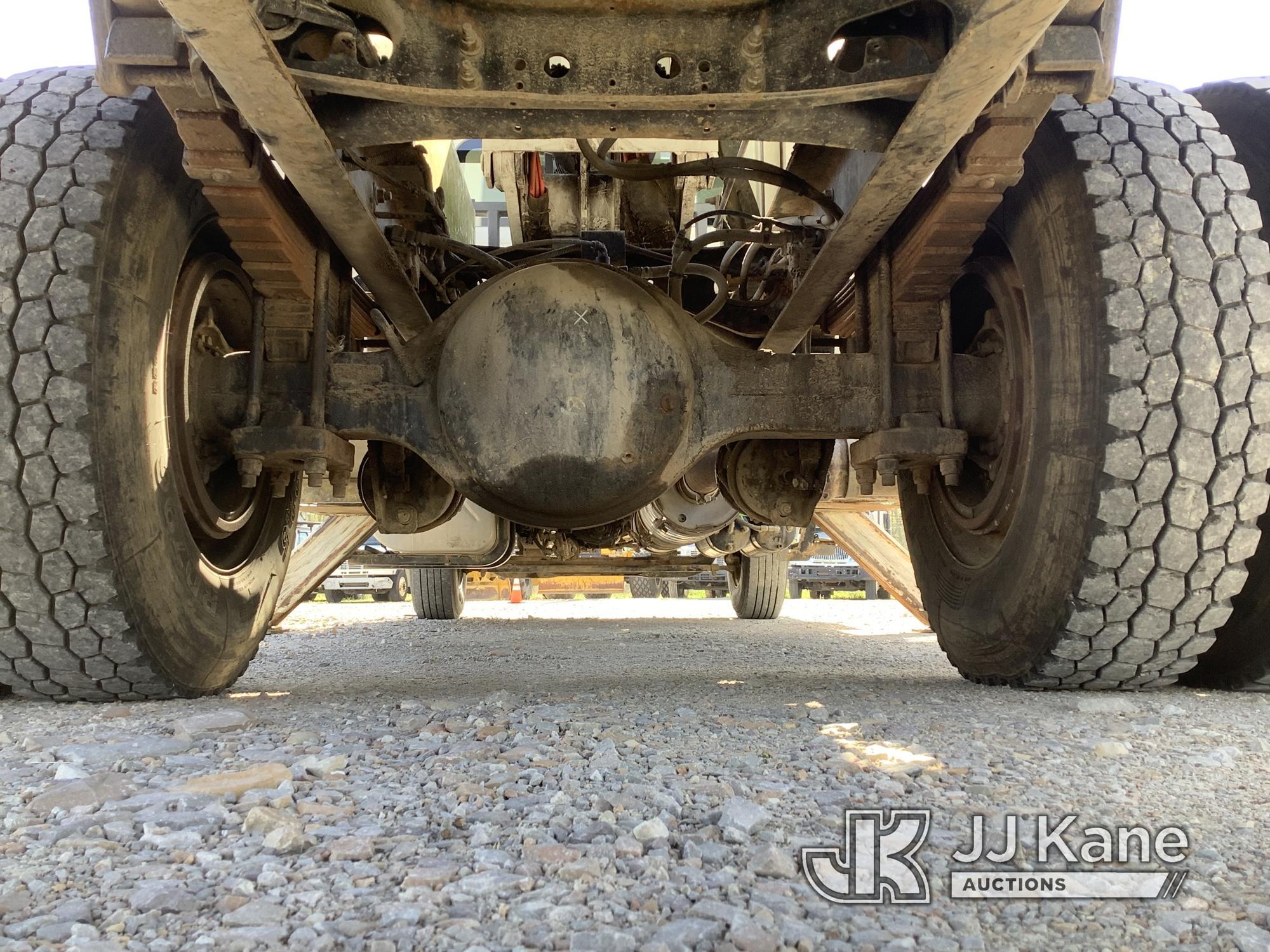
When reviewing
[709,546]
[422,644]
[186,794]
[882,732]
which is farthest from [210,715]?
[709,546]

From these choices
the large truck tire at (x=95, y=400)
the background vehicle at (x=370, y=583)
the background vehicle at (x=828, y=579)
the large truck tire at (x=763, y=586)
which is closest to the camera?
the large truck tire at (x=95, y=400)

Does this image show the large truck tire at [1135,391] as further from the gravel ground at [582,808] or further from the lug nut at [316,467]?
the lug nut at [316,467]

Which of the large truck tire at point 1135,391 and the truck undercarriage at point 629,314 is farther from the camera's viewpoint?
the large truck tire at point 1135,391

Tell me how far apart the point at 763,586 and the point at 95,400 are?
18.4 feet

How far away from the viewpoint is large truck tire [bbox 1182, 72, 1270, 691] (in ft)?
6.40

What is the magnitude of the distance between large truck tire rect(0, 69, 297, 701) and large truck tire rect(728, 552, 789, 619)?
5.24 metres

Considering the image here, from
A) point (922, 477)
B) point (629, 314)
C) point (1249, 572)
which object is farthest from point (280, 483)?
point (1249, 572)

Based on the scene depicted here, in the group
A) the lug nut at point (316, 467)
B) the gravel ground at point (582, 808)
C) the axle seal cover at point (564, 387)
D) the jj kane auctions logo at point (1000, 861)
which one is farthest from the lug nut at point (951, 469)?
the lug nut at point (316, 467)

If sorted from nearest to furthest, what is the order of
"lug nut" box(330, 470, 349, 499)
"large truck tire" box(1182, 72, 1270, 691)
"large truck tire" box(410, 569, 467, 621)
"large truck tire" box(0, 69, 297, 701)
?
"large truck tire" box(0, 69, 297, 701) < "large truck tire" box(1182, 72, 1270, 691) < "lug nut" box(330, 470, 349, 499) < "large truck tire" box(410, 569, 467, 621)

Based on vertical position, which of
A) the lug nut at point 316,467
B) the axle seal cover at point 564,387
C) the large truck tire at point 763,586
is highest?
the axle seal cover at point 564,387

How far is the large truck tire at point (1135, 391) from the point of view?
1.62 metres

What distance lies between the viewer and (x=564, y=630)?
17.1 feet

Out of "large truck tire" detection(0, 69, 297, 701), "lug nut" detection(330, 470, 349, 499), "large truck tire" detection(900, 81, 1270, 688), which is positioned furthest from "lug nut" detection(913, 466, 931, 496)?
"large truck tire" detection(0, 69, 297, 701)

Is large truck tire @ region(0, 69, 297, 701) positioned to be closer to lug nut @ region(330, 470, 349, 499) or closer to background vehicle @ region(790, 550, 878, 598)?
lug nut @ region(330, 470, 349, 499)
